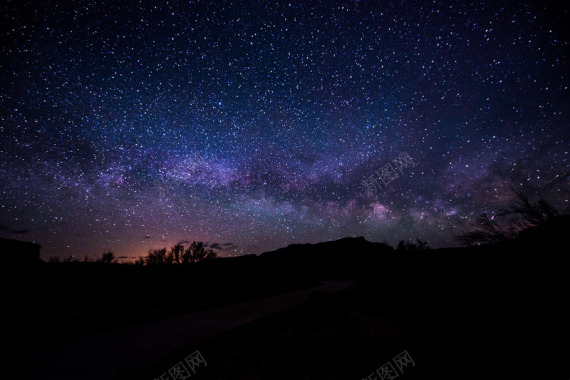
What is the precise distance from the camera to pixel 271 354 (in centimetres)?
396

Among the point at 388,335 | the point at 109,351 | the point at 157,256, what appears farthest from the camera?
the point at 157,256

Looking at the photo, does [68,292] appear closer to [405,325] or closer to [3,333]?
[3,333]

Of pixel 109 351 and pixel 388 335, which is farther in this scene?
pixel 109 351

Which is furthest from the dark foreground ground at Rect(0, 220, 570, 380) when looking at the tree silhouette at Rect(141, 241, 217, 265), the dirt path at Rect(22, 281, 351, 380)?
the tree silhouette at Rect(141, 241, 217, 265)

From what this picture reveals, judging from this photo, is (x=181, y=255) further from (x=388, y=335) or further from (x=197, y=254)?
(x=388, y=335)

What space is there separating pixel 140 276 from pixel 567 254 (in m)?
21.4

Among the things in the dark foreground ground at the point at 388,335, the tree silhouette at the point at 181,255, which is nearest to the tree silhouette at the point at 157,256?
the tree silhouette at the point at 181,255

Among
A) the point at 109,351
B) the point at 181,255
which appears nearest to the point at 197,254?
the point at 181,255

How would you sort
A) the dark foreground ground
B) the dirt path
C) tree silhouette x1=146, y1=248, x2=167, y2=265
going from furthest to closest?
1. tree silhouette x1=146, y1=248, x2=167, y2=265
2. the dirt path
3. the dark foreground ground

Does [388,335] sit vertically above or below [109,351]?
above

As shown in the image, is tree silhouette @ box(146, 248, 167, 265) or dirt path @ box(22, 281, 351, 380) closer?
dirt path @ box(22, 281, 351, 380)

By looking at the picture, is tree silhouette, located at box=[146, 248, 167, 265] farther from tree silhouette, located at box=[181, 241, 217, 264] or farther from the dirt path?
the dirt path

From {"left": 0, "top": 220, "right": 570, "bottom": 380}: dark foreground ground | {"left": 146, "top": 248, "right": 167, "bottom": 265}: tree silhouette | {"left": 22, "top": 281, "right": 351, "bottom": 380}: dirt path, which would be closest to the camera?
{"left": 0, "top": 220, "right": 570, "bottom": 380}: dark foreground ground

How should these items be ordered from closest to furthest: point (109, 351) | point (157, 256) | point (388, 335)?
1. point (388, 335)
2. point (109, 351)
3. point (157, 256)
